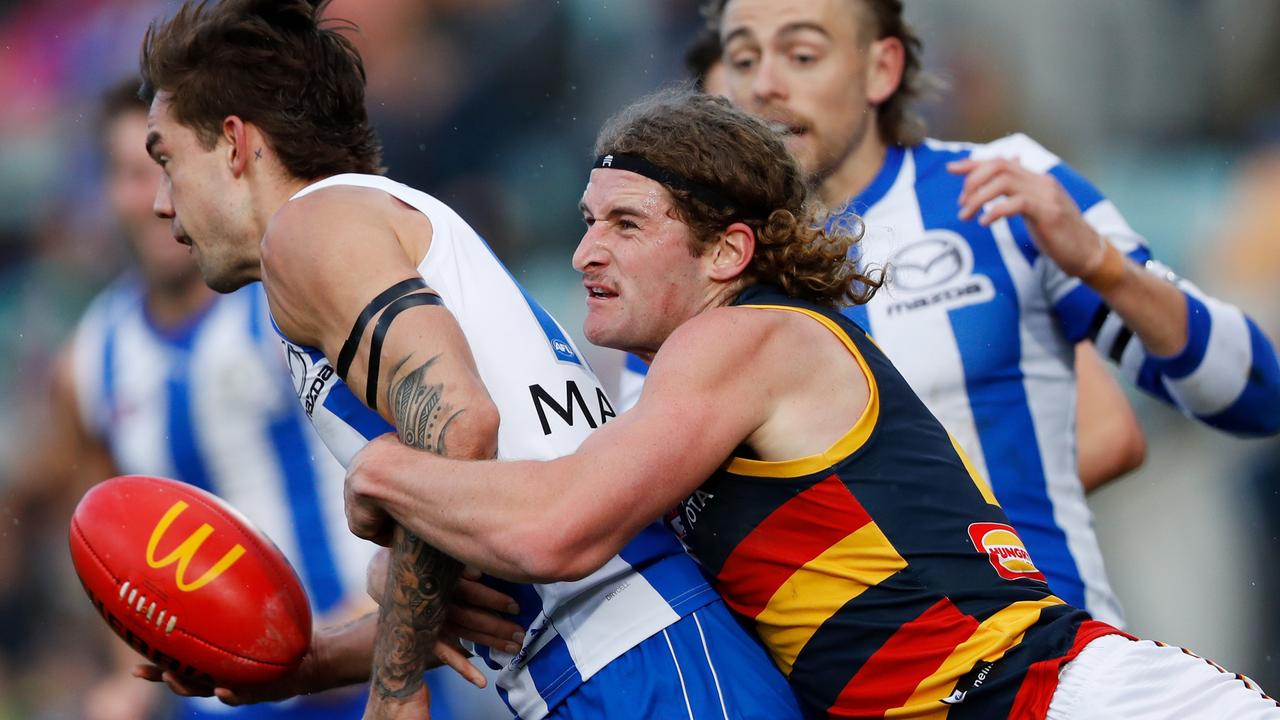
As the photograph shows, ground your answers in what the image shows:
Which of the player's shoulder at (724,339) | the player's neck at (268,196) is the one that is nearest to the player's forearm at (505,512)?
the player's shoulder at (724,339)

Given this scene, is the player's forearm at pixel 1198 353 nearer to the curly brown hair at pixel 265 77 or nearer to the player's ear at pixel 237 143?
the curly brown hair at pixel 265 77

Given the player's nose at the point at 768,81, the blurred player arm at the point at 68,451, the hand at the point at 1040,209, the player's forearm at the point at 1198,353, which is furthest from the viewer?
the blurred player arm at the point at 68,451

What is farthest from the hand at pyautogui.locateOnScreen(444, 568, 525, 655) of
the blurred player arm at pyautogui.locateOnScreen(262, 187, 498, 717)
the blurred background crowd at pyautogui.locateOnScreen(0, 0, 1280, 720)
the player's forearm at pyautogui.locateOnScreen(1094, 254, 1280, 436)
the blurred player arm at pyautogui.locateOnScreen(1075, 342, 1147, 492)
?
the blurred background crowd at pyautogui.locateOnScreen(0, 0, 1280, 720)

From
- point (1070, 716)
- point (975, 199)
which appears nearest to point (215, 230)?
point (975, 199)

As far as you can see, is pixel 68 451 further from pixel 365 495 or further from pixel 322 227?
pixel 365 495

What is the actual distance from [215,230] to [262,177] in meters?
0.16

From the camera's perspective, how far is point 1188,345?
4055 millimetres

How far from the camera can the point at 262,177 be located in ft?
11.2

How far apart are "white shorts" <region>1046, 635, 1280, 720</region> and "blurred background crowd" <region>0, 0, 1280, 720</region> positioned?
3.77 m

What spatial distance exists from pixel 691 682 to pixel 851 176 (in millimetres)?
2051

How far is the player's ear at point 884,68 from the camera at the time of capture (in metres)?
4.56

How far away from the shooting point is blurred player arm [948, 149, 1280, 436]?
3768mm

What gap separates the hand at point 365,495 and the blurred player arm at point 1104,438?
263cm

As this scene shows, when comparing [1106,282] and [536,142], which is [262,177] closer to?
[1106,282]
